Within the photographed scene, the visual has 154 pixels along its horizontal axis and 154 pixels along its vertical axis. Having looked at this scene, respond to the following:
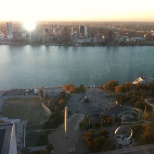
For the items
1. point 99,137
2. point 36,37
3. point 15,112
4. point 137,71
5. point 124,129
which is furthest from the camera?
point 36,37

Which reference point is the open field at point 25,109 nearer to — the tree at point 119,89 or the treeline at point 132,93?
the treeline at point 132,93

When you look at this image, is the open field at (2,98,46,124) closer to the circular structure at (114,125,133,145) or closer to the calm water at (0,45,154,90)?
the circular structure at (114,125,133,145)

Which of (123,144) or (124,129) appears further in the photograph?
(124,129)

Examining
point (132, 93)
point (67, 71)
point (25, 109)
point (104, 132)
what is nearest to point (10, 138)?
point (104, 132)

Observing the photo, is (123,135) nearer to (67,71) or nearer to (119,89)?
(119,89)

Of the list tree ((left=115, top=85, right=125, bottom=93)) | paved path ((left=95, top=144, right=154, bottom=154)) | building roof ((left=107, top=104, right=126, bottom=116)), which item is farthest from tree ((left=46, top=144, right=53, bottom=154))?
tree ((left=115, top=85, right=125, bottom=93))

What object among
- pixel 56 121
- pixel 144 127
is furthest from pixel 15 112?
pixel 144 127

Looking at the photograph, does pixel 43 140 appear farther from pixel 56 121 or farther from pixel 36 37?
pixel 36 37
